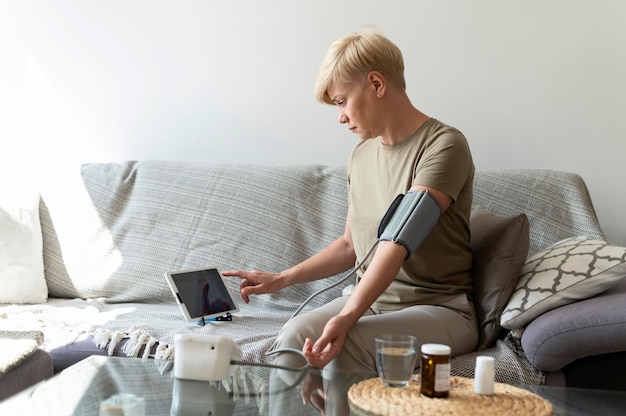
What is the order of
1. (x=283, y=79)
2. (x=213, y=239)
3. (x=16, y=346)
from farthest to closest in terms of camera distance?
(x=283, y=79) < (x=213, y=239) < (x=16, y=346)

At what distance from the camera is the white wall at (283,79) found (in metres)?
2.49

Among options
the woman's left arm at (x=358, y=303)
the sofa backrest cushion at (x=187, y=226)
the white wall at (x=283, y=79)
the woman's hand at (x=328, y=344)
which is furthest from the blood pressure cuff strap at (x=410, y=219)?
the white wall at (x=283, y=79)

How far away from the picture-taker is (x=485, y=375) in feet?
4.15

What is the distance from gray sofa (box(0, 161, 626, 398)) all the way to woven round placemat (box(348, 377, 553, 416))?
0.54 m

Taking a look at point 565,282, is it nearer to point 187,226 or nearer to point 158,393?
point 158,393

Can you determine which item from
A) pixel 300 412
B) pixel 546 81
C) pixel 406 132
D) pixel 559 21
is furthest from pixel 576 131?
pixel 300 412

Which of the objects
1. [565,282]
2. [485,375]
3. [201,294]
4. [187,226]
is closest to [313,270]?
[201,294]

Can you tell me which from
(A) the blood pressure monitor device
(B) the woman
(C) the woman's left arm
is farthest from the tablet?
(A) the blood pressure monitor device

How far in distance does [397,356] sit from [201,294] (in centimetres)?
96

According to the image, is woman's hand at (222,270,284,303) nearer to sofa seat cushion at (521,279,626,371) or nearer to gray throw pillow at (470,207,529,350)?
gray throw pillow at (470,207,529,350)

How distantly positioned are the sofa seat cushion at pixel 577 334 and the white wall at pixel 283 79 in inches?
34.7

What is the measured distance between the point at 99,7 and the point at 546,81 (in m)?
1.53

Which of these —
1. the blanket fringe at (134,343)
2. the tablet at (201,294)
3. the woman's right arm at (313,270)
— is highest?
the woman's right arm at (313,270)

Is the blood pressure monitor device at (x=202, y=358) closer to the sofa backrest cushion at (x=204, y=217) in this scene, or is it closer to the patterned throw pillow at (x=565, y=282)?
the patterned throw pillow at (x=565, y=282)
